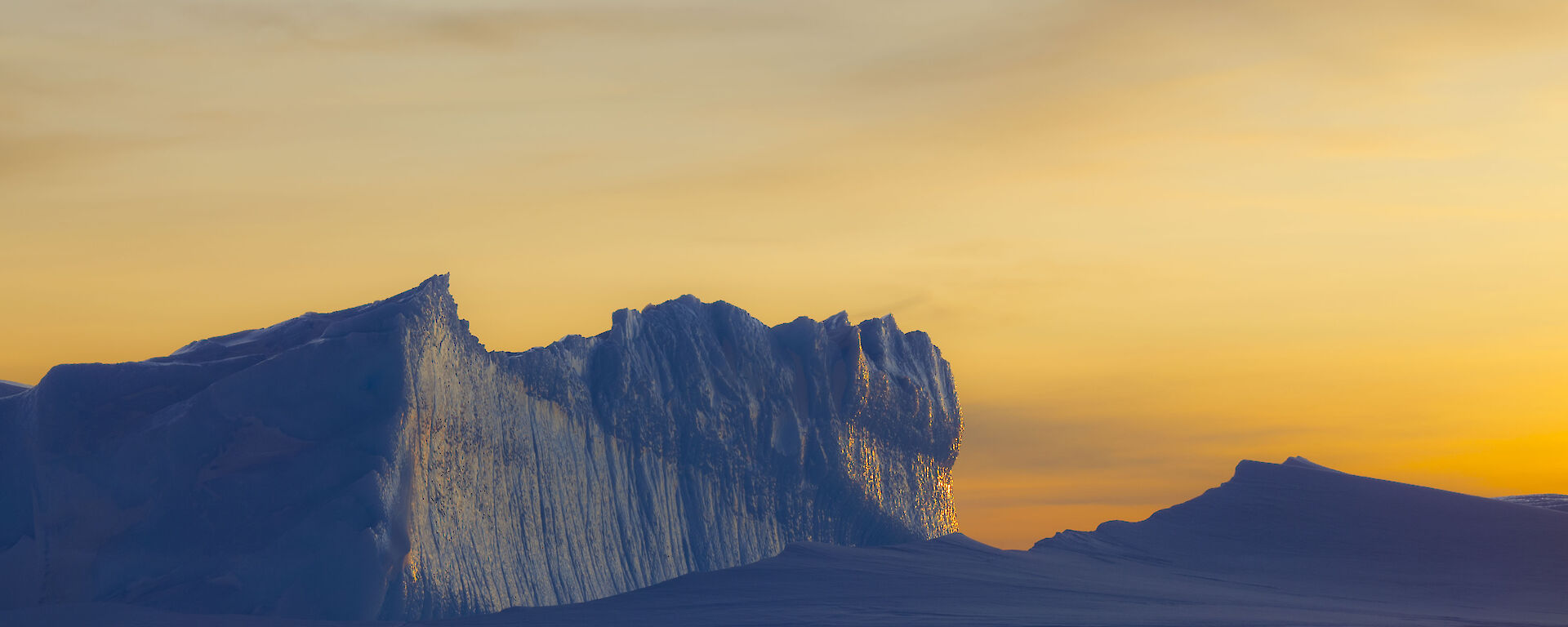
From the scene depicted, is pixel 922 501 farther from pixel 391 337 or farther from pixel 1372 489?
pixel 391 337

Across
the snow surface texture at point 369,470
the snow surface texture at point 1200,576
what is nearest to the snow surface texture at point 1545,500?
the snow surface texture at point 1200,576

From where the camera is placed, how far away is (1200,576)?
107 ft

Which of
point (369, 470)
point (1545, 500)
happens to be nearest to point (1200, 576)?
point (1545, 500)

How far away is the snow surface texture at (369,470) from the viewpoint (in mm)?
21500

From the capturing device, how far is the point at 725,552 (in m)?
28.2

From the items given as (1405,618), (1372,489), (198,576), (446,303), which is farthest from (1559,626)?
(198,576)

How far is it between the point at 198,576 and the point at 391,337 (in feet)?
13.2

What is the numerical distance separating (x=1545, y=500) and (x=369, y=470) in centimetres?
3262

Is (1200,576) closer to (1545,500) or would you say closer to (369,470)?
(1545,500)

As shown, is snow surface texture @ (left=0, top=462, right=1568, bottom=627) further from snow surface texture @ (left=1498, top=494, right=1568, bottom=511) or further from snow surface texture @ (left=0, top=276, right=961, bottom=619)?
snow surface texture @ (left=1498, top=494, right=1568, bottom=511)

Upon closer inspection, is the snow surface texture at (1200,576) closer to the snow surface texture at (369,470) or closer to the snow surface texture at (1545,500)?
the snow surface texture at (369,470)

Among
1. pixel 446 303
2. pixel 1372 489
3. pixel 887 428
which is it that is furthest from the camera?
pixel 1372 489

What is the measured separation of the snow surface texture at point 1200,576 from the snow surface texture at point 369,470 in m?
0.86

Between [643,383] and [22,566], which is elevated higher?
[643,383]
